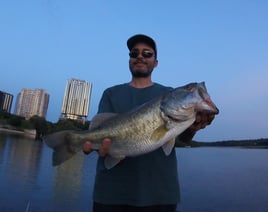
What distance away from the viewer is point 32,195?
25266 millimetres

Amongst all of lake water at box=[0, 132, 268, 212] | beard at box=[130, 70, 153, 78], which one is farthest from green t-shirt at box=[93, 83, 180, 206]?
lake water at box=[0, 132, 268, 212]

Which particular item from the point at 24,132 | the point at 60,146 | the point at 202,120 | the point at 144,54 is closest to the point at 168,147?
the point at 202,120

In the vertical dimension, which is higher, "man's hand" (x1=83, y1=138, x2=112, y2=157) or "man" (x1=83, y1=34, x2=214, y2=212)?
"man's hand" (x1=83, y1=138, x2=112, y2=157)

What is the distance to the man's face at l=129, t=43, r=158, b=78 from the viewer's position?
193 inches

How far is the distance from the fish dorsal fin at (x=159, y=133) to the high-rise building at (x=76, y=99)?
10908 cm

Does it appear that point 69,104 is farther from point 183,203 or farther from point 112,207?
point 112,207

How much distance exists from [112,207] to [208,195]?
2784 cm

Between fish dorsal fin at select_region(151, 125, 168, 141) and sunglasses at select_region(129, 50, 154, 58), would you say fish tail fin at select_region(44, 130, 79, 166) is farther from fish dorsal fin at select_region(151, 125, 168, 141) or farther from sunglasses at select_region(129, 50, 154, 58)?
sunglasses at select_region(129, 50, 154, 58)

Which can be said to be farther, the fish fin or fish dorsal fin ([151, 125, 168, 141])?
the fish fin

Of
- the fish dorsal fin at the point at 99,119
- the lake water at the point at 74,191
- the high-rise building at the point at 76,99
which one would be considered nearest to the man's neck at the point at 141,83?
the fish dorsal fin at the point at 99,119

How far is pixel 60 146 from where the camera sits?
4.33 metres

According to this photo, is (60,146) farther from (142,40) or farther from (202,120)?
(142,40)

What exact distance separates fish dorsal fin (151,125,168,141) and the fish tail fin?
37.3 inches

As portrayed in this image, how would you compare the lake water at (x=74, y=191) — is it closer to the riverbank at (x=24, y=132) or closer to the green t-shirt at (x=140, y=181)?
the green t-shirt at (x=140, y=181)
